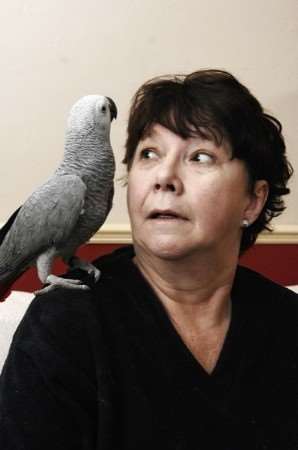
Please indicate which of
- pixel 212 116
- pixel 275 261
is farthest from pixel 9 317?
pixel 275 261

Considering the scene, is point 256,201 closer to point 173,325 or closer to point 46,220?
point 173,325

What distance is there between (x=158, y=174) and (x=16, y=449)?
1.41 feet

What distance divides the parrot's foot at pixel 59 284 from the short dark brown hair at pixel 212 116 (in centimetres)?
24

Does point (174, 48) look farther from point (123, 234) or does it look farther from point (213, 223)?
point (213, 223)

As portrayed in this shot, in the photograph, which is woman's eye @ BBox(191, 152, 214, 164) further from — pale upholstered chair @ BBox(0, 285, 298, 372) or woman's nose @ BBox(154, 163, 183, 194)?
pale upholstered chair @ BBox(0, 285, 298, 372)

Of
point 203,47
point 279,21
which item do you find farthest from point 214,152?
point 279,21

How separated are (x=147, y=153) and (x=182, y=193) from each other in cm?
11

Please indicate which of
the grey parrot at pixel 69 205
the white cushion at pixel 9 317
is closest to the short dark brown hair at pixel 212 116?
the grey parrot at pixel 69 205

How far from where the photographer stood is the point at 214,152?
0.83m

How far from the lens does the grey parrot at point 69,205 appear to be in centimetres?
74

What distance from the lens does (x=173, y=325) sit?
87cm

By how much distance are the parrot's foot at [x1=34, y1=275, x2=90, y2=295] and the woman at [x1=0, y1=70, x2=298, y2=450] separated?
0.05ft

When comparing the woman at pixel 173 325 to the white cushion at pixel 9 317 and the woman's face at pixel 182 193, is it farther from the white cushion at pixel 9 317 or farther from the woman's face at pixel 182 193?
the white cushion at pixel 9 317

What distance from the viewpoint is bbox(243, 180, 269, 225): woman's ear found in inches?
36.5
